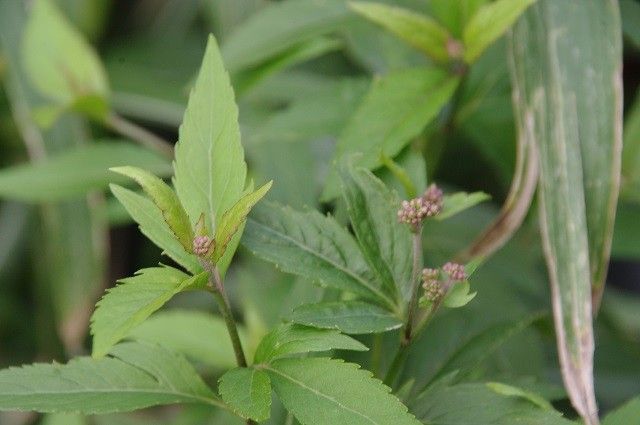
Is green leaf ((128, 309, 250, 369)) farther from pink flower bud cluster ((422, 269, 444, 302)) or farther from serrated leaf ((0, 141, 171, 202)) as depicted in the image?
pink flower bud cluster ((422, 269, 444, 302))

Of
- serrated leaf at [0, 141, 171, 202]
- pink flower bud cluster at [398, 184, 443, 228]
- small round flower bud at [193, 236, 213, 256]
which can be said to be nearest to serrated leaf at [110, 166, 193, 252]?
small round flower bud at [193, 236, 213, 256]

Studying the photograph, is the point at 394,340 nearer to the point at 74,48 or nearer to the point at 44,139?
the point at 74,48

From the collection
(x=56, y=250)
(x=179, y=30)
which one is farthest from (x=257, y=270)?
(x=179, y=30)

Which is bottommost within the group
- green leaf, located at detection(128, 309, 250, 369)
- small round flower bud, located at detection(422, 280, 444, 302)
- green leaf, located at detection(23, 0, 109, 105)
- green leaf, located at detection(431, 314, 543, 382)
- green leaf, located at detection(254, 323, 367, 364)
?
green leaf, located at detection(128, 309, 250, 369)

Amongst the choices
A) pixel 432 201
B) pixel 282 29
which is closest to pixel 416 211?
pixel 432 201

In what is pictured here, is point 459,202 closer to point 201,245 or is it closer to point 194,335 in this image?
point 201,245

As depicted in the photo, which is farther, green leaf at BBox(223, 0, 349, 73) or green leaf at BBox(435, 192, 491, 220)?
green leaf at BBox(223, 0, 349, 73)
